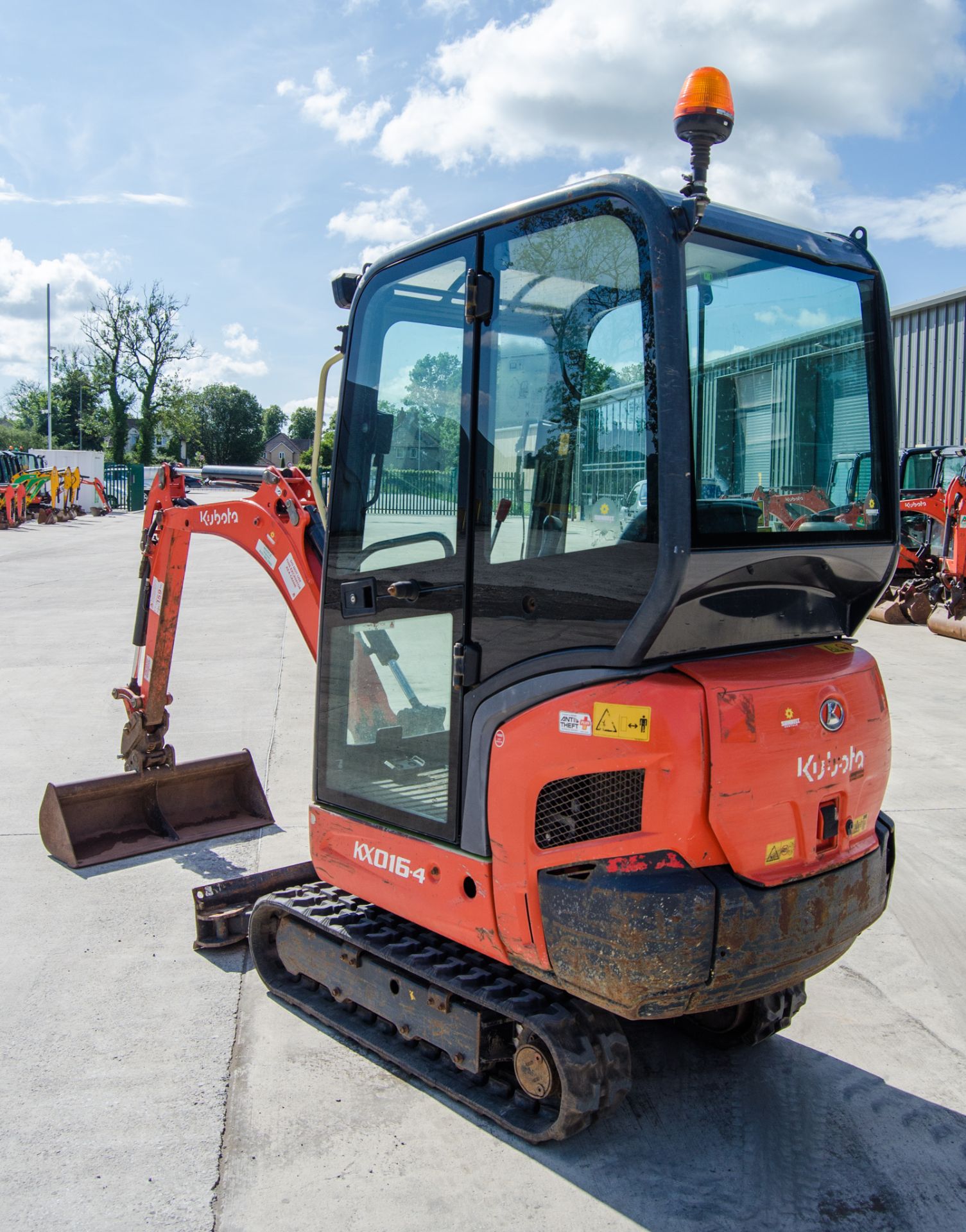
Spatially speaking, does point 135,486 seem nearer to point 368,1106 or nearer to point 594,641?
point 368,1106

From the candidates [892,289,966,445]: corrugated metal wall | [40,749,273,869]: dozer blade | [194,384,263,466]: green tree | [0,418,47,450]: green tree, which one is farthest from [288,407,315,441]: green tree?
[40,749,273,869]: dozer blade

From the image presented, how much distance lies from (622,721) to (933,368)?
66.0 feet

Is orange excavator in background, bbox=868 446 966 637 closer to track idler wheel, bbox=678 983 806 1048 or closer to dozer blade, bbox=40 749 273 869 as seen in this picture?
dozer blade, bbox=40 749 273 869

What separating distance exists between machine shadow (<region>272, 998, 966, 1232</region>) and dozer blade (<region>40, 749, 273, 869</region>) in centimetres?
232

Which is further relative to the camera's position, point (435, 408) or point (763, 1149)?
point (435, 408)

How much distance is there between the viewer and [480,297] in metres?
2.99

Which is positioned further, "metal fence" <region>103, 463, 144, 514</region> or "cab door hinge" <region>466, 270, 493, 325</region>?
"metal fence" <region>103, 463, 144, 514</region>

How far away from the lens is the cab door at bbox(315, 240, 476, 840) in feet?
10.4

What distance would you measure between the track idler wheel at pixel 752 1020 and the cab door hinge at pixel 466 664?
137 centimetres

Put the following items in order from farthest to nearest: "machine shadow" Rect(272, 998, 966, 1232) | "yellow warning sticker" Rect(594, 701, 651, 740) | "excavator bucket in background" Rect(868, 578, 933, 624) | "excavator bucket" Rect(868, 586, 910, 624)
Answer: "excavator bucket" Rect(868, 586, 910, 624)
"excavator bucket in background" Rect(868, 578, 933, 624)
"machine shadow" Rect(272, 998, 966, 1232)
"yellow warning sticker" Rect(594, 701, 651, 740)

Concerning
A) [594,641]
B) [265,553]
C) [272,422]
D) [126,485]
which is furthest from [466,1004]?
[272,422]

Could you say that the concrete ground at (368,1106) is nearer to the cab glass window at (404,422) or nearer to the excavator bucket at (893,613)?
the cab glass window at (404,422)

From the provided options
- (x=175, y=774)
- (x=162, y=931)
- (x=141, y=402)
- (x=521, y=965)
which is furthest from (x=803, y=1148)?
(x=141, y=402)

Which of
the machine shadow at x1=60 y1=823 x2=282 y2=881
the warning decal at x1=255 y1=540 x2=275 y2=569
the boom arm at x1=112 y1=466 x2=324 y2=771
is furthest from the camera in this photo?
the machine shadow at x1=60 y1=823 x2=282 y2=881
